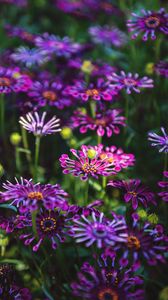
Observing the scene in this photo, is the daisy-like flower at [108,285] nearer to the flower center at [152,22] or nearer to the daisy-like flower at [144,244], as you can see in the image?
the daisy-like flower at [144,244]

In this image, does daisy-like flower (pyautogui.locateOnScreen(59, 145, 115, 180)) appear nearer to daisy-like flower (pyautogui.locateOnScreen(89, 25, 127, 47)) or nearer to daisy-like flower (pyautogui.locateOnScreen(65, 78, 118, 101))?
daisy-like flower (pyautogui.locateOnScreen(65, 78, 118, 101))

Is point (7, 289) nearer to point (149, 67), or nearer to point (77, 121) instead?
point (77, 121)

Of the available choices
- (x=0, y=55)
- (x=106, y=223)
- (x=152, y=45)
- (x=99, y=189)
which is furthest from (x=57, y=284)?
(x=152, y=45)

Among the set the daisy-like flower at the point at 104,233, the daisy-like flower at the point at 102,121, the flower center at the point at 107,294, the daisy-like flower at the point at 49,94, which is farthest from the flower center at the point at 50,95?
the flower center at the point at 107,294

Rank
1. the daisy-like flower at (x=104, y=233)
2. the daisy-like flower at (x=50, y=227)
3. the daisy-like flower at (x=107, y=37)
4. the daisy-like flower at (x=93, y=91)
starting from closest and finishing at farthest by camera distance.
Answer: the daisy-like flower at (x=104, y=233) < the daisy-like flower at (x=50, y=227) < the daisy-like flower at (x=93, y=91) < the daisy-like flower at (x=107, y=37)

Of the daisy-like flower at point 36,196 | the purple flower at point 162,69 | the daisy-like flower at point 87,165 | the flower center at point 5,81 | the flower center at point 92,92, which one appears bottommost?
the daisy-like flower at point 36,196

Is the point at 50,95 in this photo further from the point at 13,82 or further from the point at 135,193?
the point at 135,193
